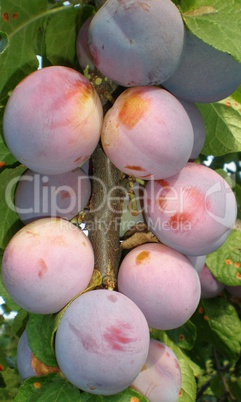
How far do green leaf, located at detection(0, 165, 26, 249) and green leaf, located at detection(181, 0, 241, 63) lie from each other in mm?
434

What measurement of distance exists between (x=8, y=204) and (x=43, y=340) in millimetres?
286

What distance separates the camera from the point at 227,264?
1571 millimetres

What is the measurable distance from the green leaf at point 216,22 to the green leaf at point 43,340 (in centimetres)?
56

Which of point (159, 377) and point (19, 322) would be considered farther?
point (19, 322)

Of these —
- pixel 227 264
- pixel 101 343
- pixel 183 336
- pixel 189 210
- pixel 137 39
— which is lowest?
pixel 183 336

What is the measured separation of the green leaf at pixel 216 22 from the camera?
0.88 metres

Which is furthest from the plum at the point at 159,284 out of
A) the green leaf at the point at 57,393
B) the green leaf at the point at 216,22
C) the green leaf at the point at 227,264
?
the green leaf at the point at 227,264

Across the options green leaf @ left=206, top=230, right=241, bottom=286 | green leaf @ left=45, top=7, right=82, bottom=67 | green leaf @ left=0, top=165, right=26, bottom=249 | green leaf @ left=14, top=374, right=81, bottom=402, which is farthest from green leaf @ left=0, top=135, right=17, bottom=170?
green leaf @ left=206, top=230, right=241, bottom=286

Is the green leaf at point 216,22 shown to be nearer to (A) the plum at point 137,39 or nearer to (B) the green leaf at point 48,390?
(A) the plum at point 137,39

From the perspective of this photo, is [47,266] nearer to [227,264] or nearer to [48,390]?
[48,390]

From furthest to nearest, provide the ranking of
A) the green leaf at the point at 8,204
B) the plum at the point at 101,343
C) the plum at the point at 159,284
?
the green leaf at the point at 8,204 → the plum at the point at 159,284 → the plum at the point at 101,343

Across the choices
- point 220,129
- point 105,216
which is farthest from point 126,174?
point 220,129

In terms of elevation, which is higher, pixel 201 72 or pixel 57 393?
pixel 201 72

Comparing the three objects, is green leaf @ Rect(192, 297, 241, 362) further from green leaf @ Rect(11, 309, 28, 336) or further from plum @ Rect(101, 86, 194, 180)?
plum @ Rect(101, 86, 194, 180)
